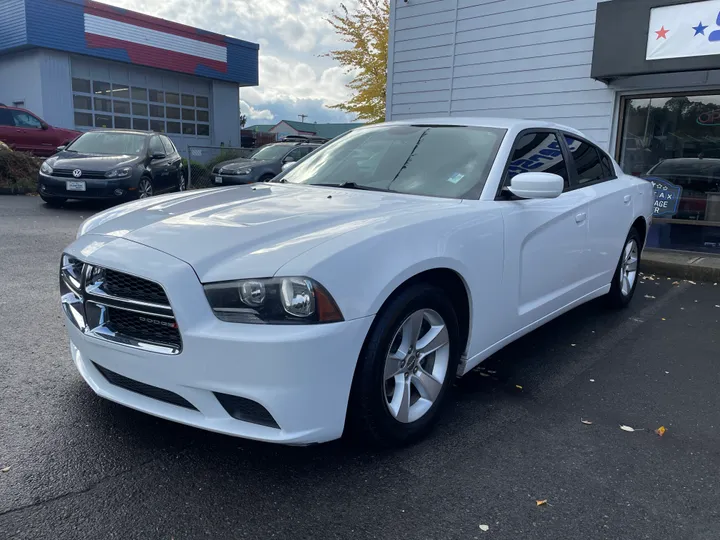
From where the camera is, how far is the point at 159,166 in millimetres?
11109

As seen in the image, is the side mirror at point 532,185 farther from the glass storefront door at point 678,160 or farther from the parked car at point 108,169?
the parked car at point 108,169

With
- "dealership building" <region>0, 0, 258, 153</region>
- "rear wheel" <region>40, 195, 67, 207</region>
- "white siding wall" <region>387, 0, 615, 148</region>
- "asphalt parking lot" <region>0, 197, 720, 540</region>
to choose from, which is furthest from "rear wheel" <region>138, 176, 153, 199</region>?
"dealership building" <region>0, 0, 258, 153</region>

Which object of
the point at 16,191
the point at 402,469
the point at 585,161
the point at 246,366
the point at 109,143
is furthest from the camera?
the point at 16,191

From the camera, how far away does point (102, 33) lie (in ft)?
72.2

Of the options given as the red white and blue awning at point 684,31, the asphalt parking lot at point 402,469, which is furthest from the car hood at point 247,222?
the red white and blue awning at point 684,31

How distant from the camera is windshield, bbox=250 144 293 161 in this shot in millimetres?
14414

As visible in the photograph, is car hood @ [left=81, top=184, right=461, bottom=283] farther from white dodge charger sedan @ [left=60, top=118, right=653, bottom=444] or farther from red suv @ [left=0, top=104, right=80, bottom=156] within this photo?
red suv @ [left=0, top=104, right=80, bottom=156]

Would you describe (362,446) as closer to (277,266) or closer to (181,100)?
(277,266)

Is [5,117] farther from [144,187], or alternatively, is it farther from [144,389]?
[144,389]

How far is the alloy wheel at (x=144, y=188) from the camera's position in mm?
10430

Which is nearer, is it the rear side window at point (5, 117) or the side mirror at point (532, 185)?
the side mirror at point (532, 185)

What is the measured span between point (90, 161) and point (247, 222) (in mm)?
8574

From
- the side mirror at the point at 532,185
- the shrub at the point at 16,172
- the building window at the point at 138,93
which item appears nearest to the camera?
the side mirror at the point at 532,185

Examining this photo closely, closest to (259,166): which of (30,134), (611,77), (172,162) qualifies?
(172,162)
